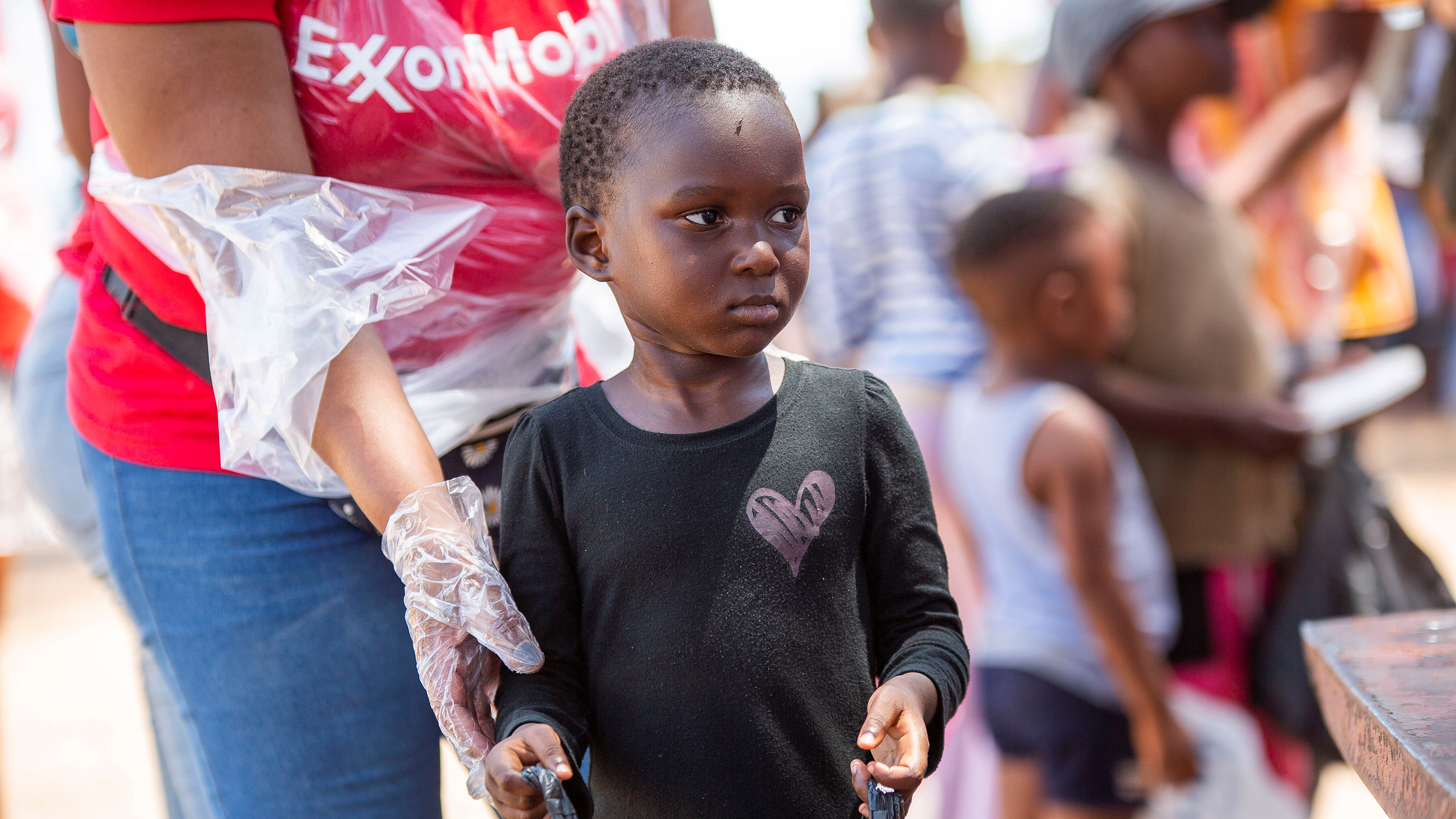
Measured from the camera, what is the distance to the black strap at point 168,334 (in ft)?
4.31

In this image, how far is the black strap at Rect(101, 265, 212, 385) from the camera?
4.31ft

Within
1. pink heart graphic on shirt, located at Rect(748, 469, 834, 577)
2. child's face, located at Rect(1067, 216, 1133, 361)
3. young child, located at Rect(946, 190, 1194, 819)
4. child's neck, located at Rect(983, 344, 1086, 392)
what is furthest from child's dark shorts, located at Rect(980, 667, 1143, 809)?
pink heart graphic on shirt, located at Rect(748, 469, 834, 577)

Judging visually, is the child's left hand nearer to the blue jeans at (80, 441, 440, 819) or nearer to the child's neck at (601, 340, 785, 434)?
the child's neck at (601, 340, 785, 434)

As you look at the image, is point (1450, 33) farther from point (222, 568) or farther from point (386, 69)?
point (222, 568)

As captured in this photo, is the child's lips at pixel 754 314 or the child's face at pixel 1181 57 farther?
the child's face at pixel 1181 57

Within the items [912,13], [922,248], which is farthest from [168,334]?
[912,13]

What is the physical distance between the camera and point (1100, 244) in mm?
2586

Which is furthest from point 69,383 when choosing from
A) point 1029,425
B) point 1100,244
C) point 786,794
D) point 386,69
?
point 1100,244

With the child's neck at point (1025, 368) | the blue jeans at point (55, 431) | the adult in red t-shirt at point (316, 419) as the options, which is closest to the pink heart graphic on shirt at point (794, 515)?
the adult in red t-shirt at point (316, 419)

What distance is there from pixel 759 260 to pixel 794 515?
23 cm

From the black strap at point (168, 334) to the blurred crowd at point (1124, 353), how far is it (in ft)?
2.50

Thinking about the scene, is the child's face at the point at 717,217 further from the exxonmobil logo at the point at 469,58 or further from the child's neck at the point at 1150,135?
the child's neck at the point at 1150,135

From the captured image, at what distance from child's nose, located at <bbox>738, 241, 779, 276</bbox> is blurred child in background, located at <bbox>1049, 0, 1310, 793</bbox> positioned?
182 centimetres

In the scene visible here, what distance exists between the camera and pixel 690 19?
1492 millimetres
